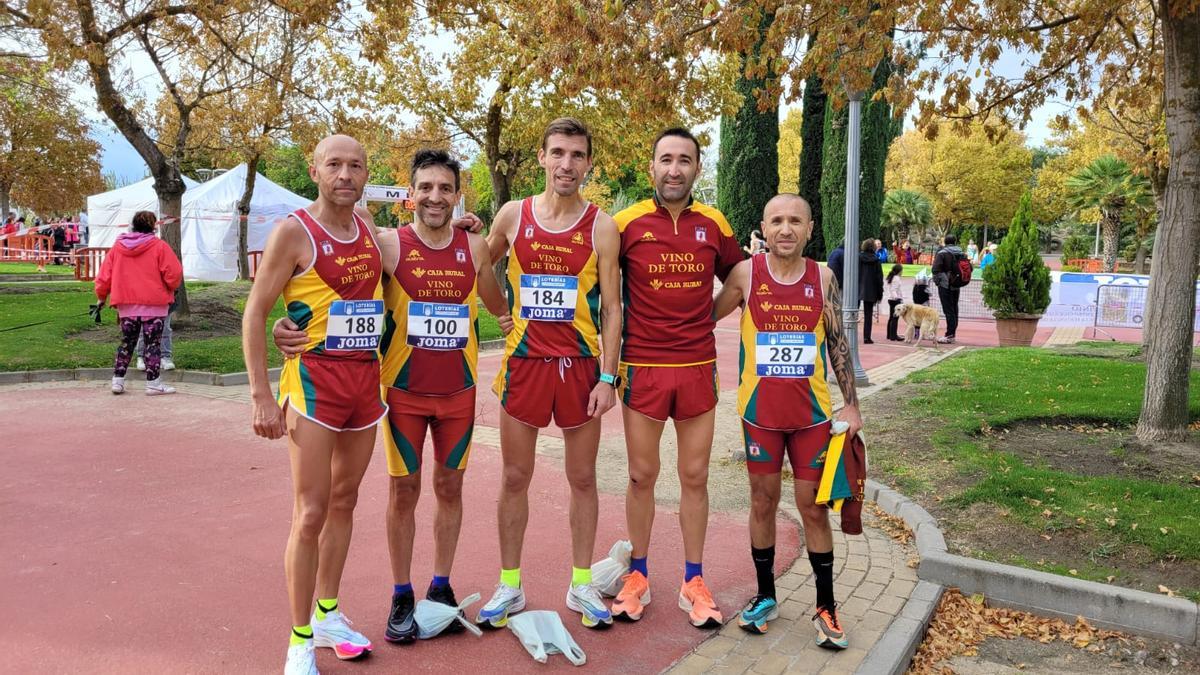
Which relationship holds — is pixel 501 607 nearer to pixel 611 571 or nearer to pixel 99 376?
pixel 611 571

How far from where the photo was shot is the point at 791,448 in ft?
13.1

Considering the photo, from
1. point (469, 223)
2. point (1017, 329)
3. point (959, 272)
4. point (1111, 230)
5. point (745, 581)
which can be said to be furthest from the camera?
point (1111, 230)

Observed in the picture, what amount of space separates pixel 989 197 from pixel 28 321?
54.0 m

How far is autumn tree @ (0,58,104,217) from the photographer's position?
2897 centimetres

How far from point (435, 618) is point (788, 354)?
202cm

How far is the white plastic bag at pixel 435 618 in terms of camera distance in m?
3.83

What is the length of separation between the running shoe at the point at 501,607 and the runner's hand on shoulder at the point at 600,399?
940 mm

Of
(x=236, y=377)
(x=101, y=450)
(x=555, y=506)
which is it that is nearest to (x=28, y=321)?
(x=236, y=377)

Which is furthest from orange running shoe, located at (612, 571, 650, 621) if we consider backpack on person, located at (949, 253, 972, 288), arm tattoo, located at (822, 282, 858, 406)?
backpack on person, located at (949, 253, 972, 288)

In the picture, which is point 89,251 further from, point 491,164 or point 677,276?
point 677,276

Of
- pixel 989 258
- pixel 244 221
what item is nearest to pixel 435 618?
pixel 989 258

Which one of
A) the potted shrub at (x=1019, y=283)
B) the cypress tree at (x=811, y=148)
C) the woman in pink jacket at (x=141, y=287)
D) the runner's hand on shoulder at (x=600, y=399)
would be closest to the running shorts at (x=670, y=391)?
the runner's hand on shoulder at (x=600, y=399)

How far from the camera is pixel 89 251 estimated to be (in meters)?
24.6

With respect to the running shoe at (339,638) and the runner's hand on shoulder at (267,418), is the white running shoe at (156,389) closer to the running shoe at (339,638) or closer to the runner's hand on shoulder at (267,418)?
the running shoe at (339,638)
